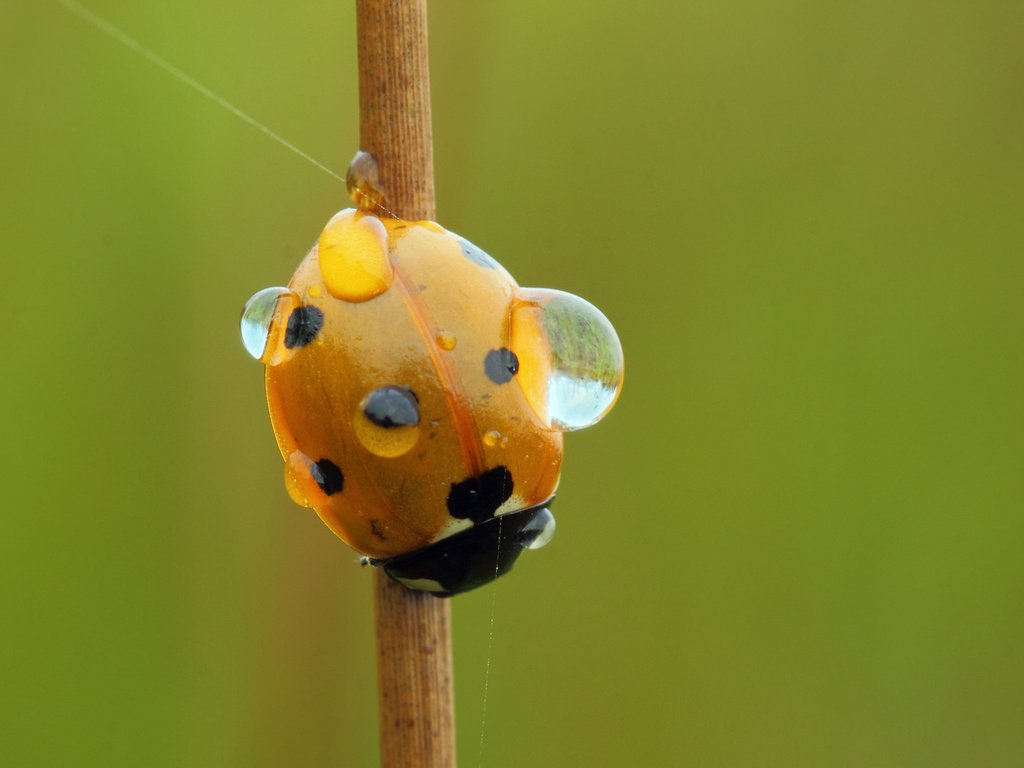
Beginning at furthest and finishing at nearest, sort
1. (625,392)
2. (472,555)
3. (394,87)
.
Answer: (625,392)
(472,555)
(394,87)

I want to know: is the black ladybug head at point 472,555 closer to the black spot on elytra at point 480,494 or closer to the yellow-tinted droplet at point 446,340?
the black spot on elytra at point 480,494

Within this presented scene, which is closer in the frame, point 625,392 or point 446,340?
point 446,340

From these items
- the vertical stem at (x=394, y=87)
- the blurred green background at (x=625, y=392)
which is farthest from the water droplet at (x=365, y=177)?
the blurred green background at (x=625, y=392)

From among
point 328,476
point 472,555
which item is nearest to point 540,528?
point 472,555

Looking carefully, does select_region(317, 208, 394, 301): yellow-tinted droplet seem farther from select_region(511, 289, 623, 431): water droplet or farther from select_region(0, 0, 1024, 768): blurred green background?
select_region(0, 0, 1024, 768): blurred green background

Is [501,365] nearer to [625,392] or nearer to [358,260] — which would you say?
[358,260]

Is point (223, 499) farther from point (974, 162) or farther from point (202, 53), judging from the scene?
point (974, 162)

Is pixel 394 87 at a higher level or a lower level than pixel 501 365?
higher
